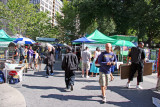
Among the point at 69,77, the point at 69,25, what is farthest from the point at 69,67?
the point at 69,25

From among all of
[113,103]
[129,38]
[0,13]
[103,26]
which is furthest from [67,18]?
[113,103]

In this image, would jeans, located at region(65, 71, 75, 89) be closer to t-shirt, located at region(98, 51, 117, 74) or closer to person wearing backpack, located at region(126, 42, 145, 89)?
t-shirt, located at region(98, 51, 117, 74)

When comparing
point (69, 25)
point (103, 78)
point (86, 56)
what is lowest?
point (103, 78)

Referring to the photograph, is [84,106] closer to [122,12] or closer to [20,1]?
[122,12]

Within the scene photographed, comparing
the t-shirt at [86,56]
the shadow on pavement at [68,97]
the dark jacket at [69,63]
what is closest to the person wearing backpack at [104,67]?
the shadow on pavement at [68,97]

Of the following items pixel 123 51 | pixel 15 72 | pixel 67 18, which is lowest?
pixel 15 72

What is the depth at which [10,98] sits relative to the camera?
16.0 feet

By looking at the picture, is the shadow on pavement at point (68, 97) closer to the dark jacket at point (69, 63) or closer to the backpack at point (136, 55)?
the dark jacket at point (69, 63)

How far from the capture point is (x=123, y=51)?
1196 cm

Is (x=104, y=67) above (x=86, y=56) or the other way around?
the other way around

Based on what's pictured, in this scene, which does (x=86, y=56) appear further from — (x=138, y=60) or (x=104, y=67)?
(x=104, y=67)

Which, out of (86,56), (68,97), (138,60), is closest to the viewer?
(68,97)

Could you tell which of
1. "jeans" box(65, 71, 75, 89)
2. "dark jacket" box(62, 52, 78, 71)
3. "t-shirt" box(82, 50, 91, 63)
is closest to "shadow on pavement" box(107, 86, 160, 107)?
"jeans" box(65, 71, 75, 89)

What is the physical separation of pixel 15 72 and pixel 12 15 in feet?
63.8
